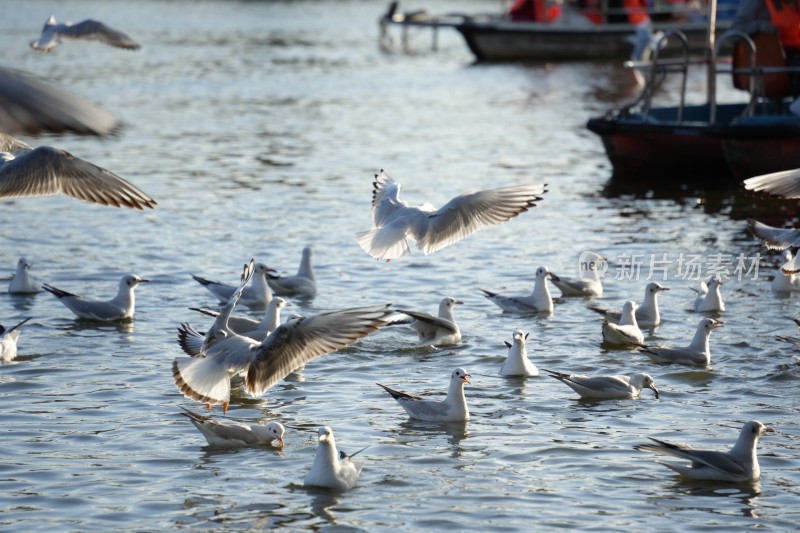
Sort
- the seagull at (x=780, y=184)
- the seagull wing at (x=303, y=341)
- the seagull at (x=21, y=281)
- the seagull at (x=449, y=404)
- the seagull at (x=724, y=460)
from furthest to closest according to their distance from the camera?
the seagull at (x=21, y=281) → the seagull at (x=780, y=184) → the seagull at (x=449, y=404) → the seagull wing at (x=303, y=341) → the seagull at (x=724, y=460)

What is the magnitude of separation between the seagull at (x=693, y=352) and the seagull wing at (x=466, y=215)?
5.42ft

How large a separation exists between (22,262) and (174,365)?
4.76m

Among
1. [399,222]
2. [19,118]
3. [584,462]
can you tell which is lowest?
[584,462]

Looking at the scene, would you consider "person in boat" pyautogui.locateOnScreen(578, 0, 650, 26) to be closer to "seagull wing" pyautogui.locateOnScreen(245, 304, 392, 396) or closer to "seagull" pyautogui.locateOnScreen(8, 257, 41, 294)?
"seagull" pyautogui.locateOnScreen(8, 257, 41, 294)

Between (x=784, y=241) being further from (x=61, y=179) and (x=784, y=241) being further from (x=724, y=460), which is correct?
(x=61, y=179)

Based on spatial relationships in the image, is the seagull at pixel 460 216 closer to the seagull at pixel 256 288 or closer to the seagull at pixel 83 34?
the seagull at pixel 256 288

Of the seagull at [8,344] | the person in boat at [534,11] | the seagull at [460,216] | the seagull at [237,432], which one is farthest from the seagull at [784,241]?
the person in boat at [534,11]

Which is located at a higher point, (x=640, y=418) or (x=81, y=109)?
(x=81, y=109)

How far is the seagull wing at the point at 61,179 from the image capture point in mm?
9406

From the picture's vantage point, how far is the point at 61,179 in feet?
32.5

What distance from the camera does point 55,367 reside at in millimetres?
10961

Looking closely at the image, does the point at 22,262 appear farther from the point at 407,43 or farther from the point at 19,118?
the point at 407,43

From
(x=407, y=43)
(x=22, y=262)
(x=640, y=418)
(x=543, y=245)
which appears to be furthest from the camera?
(x=407, y=43)

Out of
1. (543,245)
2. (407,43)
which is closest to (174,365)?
(543,245)
